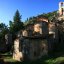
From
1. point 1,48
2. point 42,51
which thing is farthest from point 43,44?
point 1,48

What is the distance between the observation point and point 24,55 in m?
35.5

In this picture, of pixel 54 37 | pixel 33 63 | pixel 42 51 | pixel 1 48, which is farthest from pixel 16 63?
pixel 1 48

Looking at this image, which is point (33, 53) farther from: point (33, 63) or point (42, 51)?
point (33, 63)

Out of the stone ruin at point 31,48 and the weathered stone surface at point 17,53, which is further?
the weathered stone surface at point 17,53

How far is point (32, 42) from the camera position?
35.9 metres

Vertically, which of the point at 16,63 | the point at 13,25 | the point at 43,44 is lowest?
the point at 16,63

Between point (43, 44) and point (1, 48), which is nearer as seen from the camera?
point (43, 44)

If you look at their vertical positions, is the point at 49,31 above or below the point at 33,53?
above

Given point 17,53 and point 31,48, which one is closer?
point 31,48

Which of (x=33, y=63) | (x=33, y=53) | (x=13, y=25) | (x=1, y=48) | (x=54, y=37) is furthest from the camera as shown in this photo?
(x=13, y=25)

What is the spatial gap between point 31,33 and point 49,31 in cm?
339

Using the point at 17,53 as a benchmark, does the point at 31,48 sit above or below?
above

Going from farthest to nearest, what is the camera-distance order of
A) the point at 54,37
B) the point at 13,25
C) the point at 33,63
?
the point at 13,25
the point at 54,37
the point at 33,63

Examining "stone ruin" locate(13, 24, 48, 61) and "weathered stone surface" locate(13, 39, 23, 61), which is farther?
"weathered stone surface" locate(13, 39, 23, 61)
